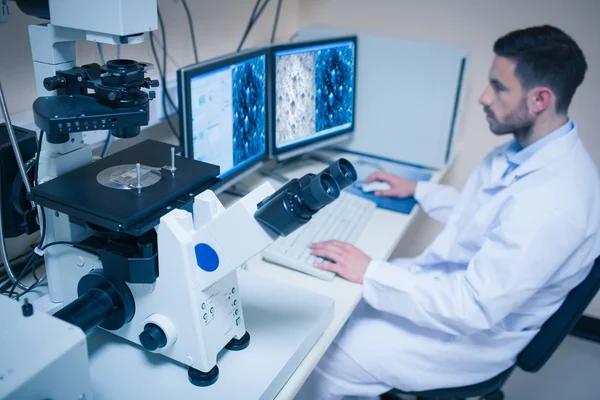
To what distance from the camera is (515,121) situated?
1.50 m

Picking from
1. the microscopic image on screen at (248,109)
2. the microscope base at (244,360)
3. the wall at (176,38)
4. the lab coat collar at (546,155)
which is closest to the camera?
the microscope base at (244,360)

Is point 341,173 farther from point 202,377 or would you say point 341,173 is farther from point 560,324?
point 560,324

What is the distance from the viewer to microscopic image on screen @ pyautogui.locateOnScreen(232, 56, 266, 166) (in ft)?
4.79

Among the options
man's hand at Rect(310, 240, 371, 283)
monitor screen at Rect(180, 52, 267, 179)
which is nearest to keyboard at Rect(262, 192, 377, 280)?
man's hand at Rect(310, 240, 371, 283)

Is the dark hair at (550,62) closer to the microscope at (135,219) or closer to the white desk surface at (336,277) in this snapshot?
the white desk surface at (336,277)

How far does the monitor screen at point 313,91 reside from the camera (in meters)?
1.65

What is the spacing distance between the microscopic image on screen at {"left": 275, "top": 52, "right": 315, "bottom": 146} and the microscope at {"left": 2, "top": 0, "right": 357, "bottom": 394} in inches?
30.7

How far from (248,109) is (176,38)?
32 cm

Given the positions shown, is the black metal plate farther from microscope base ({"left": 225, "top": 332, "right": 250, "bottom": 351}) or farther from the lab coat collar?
the lab coat collar

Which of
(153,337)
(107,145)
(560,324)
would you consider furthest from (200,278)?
(560,324)

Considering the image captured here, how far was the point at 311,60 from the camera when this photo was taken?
1.72 metres

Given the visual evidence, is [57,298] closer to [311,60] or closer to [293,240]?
[293,240]

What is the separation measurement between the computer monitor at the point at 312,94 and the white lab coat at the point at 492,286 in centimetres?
60

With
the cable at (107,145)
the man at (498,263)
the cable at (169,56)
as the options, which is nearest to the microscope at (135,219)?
the cable at (107,145)
